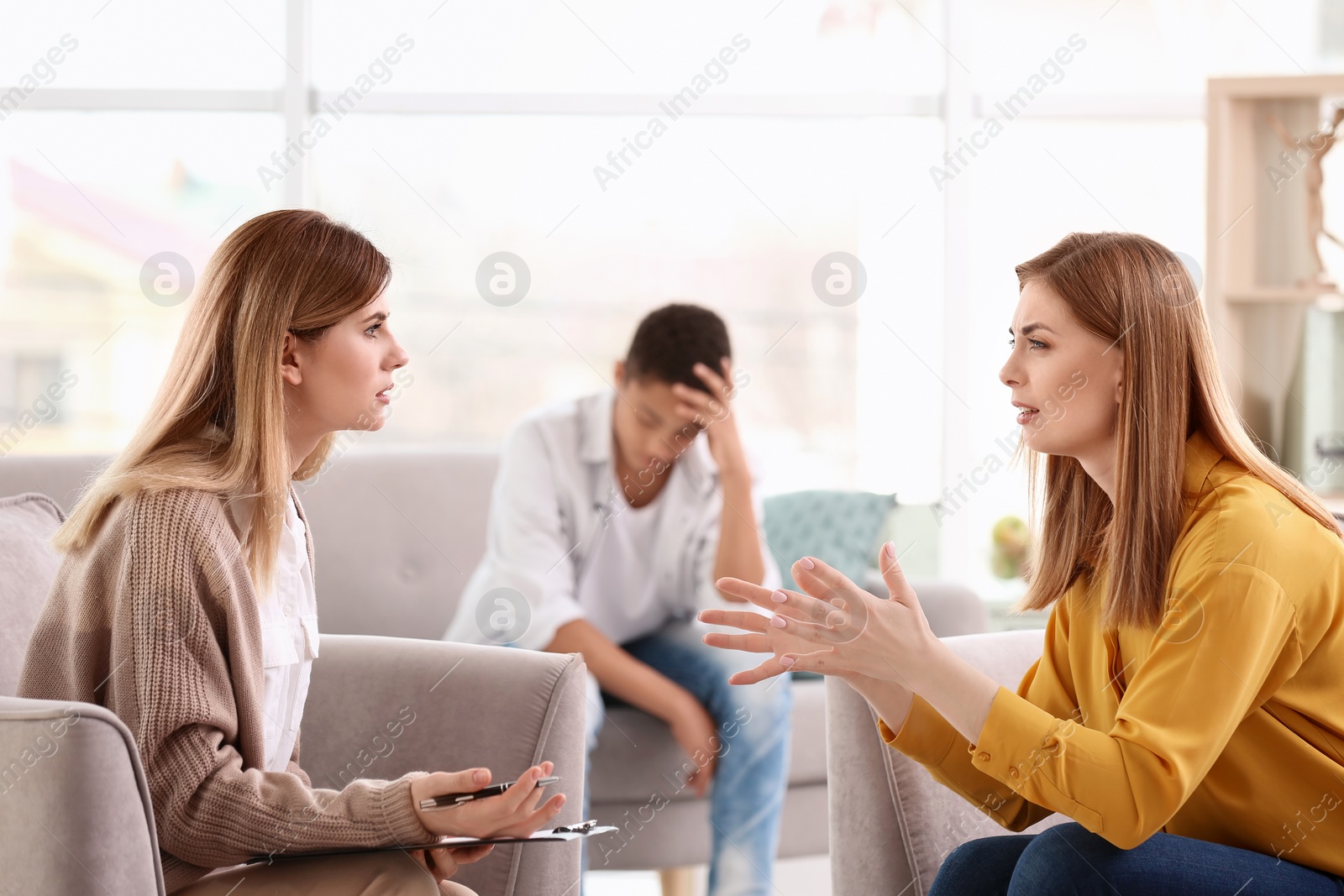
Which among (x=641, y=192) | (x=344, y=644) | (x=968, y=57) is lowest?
(x=344, y=644)

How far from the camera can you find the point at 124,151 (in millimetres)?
3332

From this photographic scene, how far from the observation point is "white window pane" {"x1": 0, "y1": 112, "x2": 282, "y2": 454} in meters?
3.32

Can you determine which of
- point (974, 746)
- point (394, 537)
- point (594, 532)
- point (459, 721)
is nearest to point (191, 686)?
point (459, 721)

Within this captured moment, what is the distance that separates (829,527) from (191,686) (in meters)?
1.74

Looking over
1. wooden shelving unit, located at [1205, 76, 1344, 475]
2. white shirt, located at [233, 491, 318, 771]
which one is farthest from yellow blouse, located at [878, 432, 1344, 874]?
wooden shelving unit, located at [1205, 76, 1344, 475]

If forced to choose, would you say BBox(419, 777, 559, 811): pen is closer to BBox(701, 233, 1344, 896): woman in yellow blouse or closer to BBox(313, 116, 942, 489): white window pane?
BBox(701, 233, 1344, 896): woman in yellow blouse

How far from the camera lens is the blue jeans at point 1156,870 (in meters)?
1.03

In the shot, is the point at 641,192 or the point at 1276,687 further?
the point at 641,192

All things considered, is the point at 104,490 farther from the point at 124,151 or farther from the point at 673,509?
the point at 124,151

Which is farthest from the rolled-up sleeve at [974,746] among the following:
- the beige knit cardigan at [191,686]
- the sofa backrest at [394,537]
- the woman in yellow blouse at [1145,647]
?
→ the sofa backrest at [394,537]

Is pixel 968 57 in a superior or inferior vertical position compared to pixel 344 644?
superior

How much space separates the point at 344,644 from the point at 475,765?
0.92 ft

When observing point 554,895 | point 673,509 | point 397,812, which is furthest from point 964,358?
point 397,812

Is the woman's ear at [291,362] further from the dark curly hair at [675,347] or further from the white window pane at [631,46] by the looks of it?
the white window pane at [631,46]
